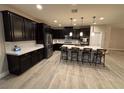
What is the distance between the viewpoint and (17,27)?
351 cm

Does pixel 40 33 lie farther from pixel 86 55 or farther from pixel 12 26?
pixel 86 55

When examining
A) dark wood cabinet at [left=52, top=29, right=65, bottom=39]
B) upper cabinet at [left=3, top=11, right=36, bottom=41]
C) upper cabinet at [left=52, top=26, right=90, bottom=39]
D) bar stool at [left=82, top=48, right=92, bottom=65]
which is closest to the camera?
upper cabinet at [left=3, top=11, right=36, bottom=41]

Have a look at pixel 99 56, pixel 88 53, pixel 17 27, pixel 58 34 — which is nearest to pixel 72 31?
pixel 58 34

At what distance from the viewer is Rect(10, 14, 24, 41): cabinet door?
3280 mm

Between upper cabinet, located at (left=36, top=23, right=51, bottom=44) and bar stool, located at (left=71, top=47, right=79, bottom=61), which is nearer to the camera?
bar stool, located at (left=71, top=47, right=79, bottom=61)

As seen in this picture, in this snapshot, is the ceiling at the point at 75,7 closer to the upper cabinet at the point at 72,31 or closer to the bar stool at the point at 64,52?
the bar stool at the point at 64,52

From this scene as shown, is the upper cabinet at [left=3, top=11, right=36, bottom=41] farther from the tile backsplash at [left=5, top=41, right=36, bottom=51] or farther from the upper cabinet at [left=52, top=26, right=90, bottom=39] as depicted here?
the upper cabinet at [left=52, top=26, right=90, bottom=39]

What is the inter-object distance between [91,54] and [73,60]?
1120mm

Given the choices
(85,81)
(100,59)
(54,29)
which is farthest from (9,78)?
(54,29)

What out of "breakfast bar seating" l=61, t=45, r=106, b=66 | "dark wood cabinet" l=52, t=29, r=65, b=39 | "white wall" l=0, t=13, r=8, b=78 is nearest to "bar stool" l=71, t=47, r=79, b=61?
"breakfast bar seating" l=61, t=45, r=106, b=66

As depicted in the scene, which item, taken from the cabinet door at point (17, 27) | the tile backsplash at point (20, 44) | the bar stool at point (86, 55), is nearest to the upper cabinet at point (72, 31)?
the bar stool at point (86, 55)

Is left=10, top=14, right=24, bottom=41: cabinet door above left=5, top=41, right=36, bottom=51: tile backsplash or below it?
above

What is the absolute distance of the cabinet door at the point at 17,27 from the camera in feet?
10.8

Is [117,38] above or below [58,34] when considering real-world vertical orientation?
below
